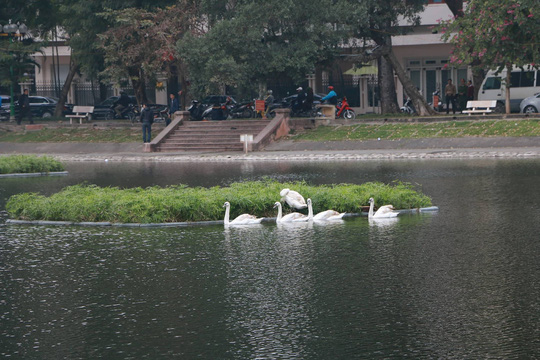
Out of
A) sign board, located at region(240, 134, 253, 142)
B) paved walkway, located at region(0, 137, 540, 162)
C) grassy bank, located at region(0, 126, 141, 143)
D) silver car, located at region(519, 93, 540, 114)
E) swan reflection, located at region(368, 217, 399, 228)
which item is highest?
silver car, located at region(519, 93, 540, 114)

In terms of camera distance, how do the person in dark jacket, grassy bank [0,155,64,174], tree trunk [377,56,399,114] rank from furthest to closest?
tree trunk [377,56,399,114], the person in dark jacket, grassy bank [0,155,64,174]

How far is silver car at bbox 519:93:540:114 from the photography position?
3619 cm

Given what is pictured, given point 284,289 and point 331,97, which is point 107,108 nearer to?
point 331,97

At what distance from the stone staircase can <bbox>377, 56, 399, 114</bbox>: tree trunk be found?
7.37 meters

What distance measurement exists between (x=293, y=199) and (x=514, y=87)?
87.8 ft

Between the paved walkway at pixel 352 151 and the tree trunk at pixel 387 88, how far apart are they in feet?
28.3

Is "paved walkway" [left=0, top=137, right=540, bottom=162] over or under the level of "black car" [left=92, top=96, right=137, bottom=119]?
under

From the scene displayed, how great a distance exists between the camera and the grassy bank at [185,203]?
14.5m

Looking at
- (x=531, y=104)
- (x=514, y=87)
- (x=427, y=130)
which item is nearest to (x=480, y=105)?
(x=531, y=104)

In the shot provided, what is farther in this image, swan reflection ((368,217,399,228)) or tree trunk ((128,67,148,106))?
tree trunk ((128,67,148,106))

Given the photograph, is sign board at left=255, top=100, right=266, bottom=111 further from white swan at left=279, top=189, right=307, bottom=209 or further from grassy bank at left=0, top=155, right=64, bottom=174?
white swan at left=279, top=189, right=307, bottom=209

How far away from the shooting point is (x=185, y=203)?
14422 millimetres

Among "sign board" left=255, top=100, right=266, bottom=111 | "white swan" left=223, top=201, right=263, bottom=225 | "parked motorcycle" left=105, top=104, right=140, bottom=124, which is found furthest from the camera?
"parked motorcycle" left=105, top=104, right=140, bottom=124

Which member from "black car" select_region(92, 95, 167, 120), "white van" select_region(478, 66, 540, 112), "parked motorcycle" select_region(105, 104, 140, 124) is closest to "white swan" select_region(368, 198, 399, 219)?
"white van" select_region(478, 66, 540, 112)
